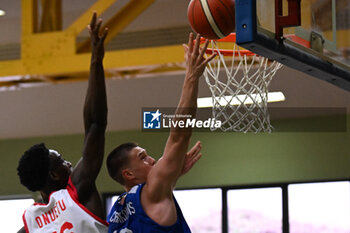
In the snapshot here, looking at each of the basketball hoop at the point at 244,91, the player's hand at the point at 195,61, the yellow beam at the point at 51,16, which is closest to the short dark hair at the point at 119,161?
the player's hand at the point at 195,61

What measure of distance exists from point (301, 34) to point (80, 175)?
1.35 m

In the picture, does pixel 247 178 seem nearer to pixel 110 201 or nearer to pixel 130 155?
pixel 110 201

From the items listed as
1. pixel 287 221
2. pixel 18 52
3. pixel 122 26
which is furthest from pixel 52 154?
pixel 287 221

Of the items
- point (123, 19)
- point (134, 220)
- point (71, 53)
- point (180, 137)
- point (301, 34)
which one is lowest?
point (134, 220)

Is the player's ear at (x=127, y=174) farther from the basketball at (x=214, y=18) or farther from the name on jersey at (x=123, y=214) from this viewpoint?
the basketball at (x=214, y=18)

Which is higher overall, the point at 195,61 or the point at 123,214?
the point at 195,61

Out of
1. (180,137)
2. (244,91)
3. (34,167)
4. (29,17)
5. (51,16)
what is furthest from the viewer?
(51,16)

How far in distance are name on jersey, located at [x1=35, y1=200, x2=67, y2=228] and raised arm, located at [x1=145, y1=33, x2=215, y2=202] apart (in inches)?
19.1

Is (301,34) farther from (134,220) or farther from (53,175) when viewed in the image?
(53,175)

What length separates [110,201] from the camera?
34.6 ft

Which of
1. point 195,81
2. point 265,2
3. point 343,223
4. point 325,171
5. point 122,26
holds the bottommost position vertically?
point 343,223

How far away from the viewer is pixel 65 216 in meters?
3.58

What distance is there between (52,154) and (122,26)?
390 centimetres

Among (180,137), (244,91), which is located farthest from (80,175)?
(244,91)
